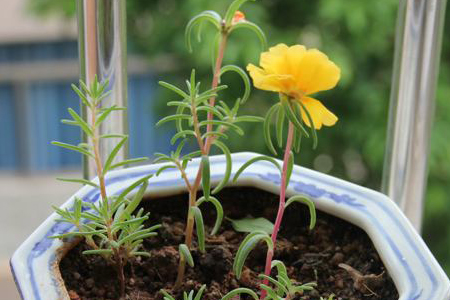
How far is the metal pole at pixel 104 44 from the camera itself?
612mm

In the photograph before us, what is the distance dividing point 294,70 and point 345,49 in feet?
8.71

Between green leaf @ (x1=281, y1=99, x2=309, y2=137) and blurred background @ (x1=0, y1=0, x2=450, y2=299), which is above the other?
green leaf @ (x1=281, y1=99, x2=309, y2=137)

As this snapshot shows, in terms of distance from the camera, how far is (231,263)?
54cm

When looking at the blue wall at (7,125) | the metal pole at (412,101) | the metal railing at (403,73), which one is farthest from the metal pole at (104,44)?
the blue wall at (7,125)

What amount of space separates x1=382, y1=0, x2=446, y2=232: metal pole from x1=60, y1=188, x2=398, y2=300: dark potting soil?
→ 5.5 inches

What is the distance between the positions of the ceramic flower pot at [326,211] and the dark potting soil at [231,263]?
1 centimetres

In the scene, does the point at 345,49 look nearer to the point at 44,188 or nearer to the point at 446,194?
the point at 446,194

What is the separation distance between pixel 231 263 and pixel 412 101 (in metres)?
0.25

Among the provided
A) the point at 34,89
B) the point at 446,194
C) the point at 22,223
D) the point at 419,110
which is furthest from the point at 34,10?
the point at 419,110

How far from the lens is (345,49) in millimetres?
3047

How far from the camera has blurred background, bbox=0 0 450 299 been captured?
9.53 ft

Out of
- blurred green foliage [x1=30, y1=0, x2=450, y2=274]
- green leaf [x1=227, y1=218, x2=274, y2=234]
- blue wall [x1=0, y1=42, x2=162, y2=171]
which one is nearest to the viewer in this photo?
green leaf [x1=227, y1=218, x2=274, y2=234]

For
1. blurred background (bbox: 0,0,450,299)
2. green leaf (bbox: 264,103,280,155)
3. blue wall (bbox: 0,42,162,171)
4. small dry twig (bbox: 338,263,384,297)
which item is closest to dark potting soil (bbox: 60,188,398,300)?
small dry twig (bbox: 338,263,384,297)

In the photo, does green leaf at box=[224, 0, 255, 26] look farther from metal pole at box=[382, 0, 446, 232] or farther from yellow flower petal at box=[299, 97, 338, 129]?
metal pole at box=[382, 0, 446, 232]
